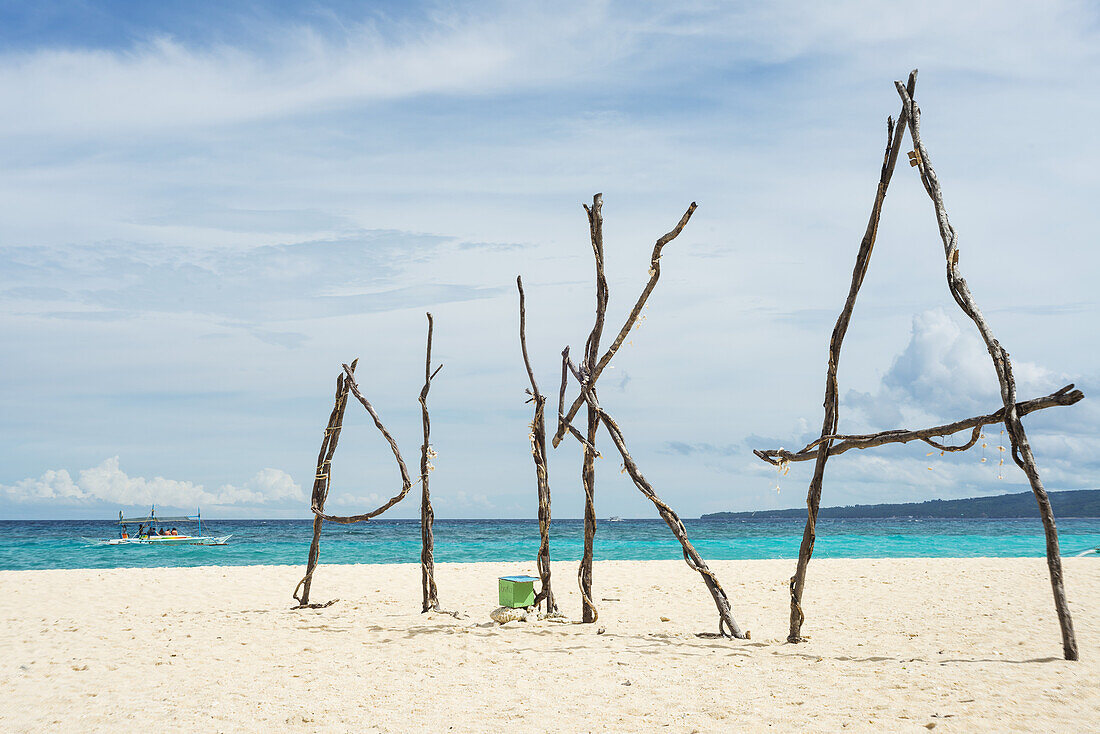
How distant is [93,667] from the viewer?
680 cm

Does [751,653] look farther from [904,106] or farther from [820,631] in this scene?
[904,106]

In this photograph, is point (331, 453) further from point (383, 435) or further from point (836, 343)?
point (836, 343)

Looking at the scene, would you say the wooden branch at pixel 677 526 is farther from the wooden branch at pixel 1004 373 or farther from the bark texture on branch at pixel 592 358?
the wooden branch at pixel 1004 373

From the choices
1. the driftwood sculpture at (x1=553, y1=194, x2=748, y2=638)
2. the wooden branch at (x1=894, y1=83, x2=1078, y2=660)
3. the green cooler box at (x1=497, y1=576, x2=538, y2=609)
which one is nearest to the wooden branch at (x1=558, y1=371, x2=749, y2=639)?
the driftwood sculpture at (x1=553, y1=194, x2=748, y2=638)

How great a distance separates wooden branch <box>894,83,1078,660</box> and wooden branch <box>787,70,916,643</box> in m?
0.18

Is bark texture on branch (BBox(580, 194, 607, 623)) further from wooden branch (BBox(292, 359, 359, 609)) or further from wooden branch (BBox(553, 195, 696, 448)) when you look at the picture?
wooden branch (BBox(292, 359, 359, 609))

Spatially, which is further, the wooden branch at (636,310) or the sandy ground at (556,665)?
the wooden branch at (636,310)

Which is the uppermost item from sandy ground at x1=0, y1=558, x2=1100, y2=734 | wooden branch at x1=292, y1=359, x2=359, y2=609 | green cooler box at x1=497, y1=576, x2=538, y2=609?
wooden branch at x1=292, y1=359, x2=359, y2=609

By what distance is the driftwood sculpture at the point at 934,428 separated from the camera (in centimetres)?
587

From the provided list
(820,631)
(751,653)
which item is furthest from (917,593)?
(751,653)

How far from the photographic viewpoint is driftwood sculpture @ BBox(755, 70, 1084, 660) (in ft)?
19.3

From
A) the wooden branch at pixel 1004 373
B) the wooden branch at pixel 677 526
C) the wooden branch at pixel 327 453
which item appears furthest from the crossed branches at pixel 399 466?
the wooden branch at pixel 1004 373

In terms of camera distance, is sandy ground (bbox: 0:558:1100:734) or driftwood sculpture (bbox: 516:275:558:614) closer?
sandy ground (bbox: 0:558:1100:734)

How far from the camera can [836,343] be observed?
6.84m
